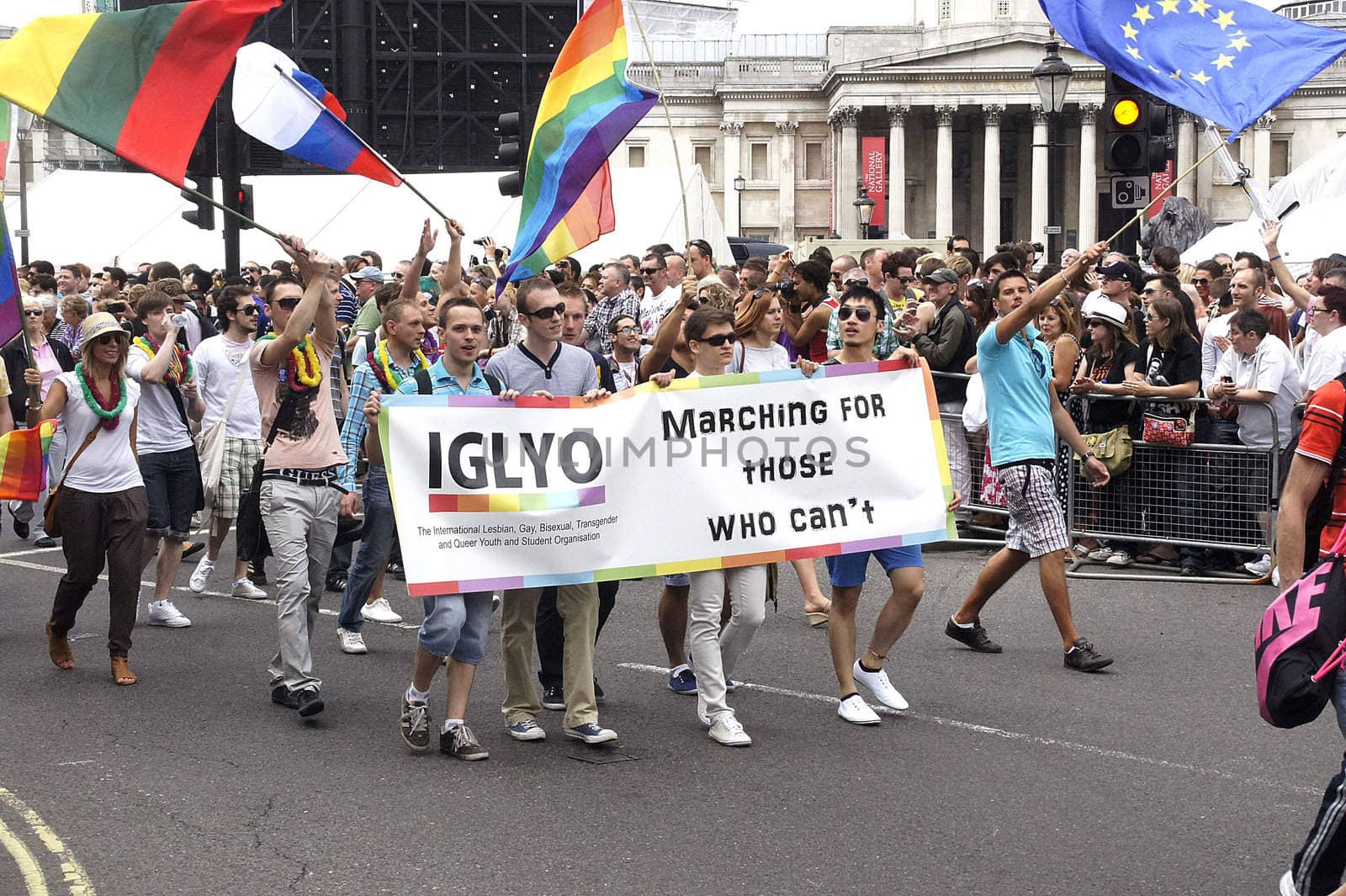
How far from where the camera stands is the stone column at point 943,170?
90.1 metres

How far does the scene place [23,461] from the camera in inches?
317

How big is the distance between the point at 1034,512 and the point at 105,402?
464 cm

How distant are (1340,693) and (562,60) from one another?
250 inches

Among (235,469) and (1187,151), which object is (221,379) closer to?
(235,469)

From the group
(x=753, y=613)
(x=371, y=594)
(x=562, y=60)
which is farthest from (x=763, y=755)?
(x=562, y=60)

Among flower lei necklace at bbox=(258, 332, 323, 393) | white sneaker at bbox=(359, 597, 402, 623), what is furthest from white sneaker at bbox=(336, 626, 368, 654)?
flower lei necklace at bbox=(258, 332, 323, 393)

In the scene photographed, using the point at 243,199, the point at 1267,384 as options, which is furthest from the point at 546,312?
the point at 243,199

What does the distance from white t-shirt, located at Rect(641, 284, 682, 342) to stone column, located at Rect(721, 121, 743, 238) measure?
80685mm

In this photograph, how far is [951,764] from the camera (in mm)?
6219

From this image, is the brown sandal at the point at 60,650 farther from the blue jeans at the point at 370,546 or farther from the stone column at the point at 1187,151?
the stone column at the point at 1187,151

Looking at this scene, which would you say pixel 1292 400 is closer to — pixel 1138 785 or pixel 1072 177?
pixel 1138 785

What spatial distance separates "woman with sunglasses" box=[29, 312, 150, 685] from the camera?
784 cm

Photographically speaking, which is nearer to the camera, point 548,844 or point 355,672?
point 548,844

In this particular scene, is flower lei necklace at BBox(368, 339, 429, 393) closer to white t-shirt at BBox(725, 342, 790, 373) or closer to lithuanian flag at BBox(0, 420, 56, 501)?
white t-shirt at BBox(725, 342, 790, 373)
